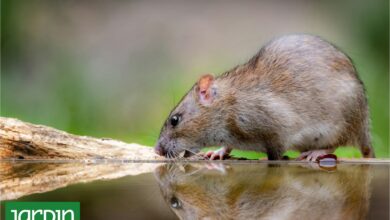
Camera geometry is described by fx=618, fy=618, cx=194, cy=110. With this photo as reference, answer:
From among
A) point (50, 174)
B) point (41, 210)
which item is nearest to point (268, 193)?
point (41, 210)

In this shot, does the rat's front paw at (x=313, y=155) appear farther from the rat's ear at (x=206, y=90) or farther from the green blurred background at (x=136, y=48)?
the green blurred background at (x=136, y=48)

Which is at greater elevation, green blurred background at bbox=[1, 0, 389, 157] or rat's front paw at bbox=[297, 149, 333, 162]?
green blurred background at bbox=[1, 0, 389, 157]

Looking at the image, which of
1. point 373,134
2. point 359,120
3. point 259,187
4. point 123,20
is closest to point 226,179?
point 259,187

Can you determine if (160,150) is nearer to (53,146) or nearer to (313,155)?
(53,146)

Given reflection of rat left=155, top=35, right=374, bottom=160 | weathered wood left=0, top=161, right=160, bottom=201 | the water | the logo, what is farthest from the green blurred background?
the logo

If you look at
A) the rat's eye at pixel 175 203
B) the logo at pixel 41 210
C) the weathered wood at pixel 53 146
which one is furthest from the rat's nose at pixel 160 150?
the logo at pixel 41 210

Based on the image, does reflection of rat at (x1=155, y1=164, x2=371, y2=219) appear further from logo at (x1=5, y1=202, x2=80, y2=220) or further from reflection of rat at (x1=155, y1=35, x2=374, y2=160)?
reflection of rat at (x1=155, y1=35, x2=374, y2=160)
